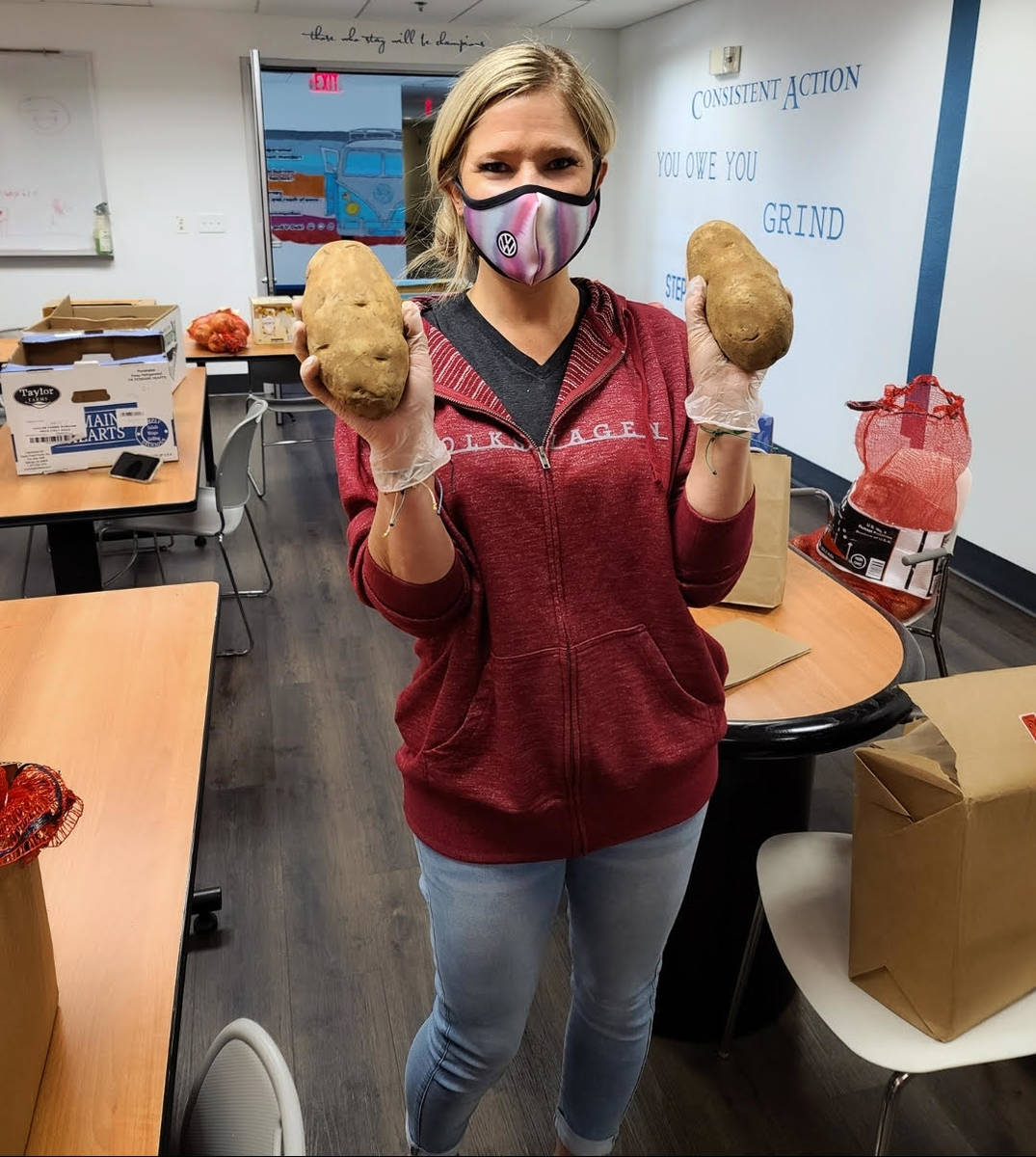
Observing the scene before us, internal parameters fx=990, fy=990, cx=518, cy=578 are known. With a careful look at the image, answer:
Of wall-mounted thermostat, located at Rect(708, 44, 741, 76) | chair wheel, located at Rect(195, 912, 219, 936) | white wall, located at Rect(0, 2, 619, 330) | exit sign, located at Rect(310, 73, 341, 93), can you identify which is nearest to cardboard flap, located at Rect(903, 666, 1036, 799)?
chair wheel, located at Rect(195, 912, 219, 936)

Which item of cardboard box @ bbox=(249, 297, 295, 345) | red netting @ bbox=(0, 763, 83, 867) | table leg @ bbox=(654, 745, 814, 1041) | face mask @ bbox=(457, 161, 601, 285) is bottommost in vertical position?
table leg @ bbox=(654, 745, 814, 1041)

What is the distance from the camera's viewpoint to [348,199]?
675cm

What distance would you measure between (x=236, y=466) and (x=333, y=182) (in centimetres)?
428

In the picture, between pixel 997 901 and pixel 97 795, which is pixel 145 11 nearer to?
pixel 97 795

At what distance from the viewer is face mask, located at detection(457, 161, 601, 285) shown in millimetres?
1040

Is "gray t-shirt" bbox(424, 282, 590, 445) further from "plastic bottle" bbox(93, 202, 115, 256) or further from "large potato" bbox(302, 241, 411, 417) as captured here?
"plastic bottle" bbox(93, 202, 115, 256)

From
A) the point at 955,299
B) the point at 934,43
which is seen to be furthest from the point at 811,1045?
the point at 934,43

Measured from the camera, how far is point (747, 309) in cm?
94

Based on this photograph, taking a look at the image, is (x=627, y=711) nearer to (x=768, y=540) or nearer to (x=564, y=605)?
(x=564, y=605)

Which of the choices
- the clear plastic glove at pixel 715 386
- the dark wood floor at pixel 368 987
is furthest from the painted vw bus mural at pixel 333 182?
the clear plastic glove at pixel 715 386

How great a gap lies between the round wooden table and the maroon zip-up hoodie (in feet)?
1.17

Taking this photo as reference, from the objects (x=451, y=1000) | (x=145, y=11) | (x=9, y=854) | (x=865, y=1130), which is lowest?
(x=865, y=1130)

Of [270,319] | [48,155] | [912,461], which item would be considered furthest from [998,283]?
[48,155]

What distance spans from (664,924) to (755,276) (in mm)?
744
